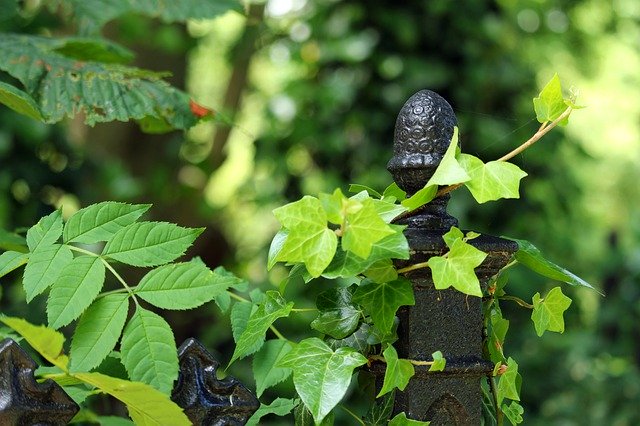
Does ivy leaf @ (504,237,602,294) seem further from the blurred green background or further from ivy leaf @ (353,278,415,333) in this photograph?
the blurred green background

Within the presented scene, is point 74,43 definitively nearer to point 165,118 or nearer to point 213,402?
point 165,118

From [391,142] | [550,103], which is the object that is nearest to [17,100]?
[550,103]

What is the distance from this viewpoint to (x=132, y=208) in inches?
33.0

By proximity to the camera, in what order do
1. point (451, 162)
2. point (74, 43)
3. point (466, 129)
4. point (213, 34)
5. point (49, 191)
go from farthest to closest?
point (213, 34), point (466, 129), point (49, 191), point (74, 43), point (451, 162)

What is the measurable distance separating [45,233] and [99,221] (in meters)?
0.05

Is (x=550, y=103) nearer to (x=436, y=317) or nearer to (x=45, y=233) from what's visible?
(x=436, y=317)

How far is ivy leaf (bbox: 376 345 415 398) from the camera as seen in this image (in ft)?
2.62

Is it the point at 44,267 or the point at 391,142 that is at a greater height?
the point at 44,267

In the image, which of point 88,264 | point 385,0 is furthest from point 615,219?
point 88,264

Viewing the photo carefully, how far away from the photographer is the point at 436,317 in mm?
853

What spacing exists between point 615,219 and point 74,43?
6045 mm

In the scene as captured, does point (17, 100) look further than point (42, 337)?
Yes

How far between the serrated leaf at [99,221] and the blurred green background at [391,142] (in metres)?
2.09

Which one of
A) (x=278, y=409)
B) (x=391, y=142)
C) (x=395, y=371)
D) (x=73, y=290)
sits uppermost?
(x=73, y=290)
